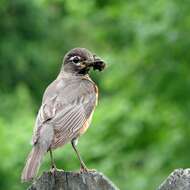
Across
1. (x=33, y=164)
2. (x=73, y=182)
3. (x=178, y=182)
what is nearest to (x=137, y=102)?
(x=33, y=164)

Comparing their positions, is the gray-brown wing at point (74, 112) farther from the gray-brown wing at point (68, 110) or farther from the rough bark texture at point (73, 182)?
the rough bark texture at point (73, 182)

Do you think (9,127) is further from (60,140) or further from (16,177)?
(60,140)

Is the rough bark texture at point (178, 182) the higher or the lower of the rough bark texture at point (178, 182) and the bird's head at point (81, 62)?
the lower

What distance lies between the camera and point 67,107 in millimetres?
7156

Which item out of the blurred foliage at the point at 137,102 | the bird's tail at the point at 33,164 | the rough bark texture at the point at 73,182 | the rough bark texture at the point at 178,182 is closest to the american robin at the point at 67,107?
the bird's tail at the point at 33,164

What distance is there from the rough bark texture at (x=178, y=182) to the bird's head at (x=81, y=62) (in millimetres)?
2212

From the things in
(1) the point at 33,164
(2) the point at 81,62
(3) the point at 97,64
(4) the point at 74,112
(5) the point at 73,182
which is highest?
(2) the point at 81,62

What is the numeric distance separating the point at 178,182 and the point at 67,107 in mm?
2199

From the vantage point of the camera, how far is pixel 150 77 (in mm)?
12484

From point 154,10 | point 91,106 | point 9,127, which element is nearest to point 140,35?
point 154,10

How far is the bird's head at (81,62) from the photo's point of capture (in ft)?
24.1

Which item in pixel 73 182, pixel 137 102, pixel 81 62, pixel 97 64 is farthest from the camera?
pixel 137 102

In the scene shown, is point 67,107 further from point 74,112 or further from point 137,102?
point 137,102

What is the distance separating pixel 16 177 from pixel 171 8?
3119mm
